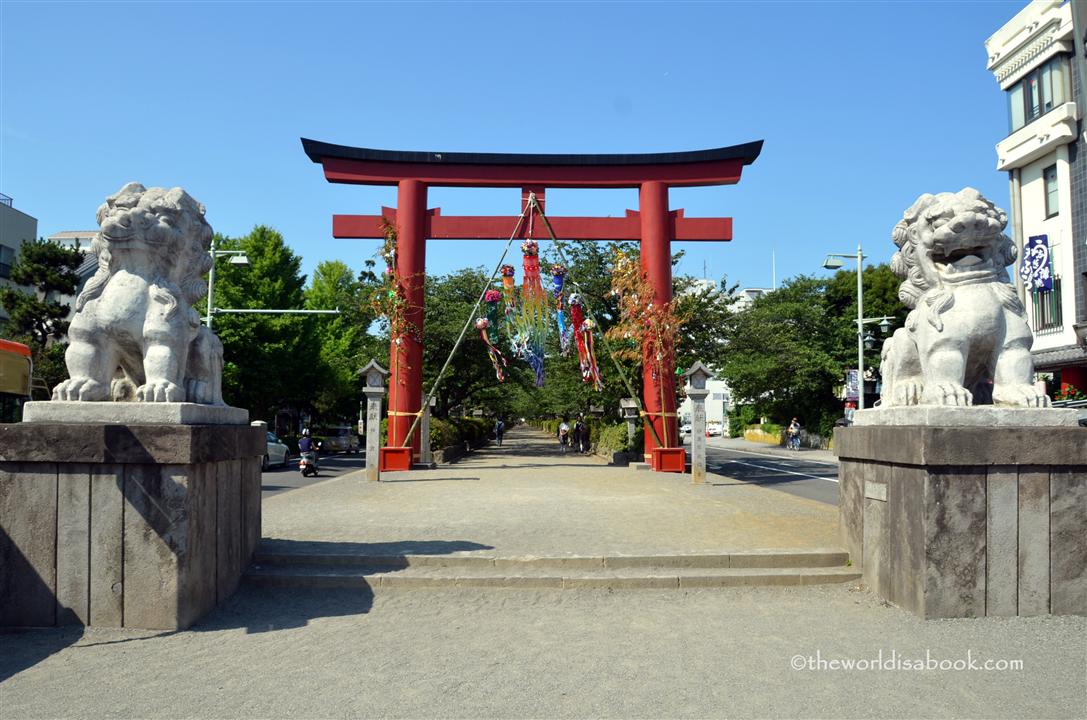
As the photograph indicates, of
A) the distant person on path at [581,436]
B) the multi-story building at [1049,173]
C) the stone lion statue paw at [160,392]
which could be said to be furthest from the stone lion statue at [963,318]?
the distant person on path at [581,436]

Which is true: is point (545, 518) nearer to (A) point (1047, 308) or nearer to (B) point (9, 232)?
(A) point (1047, 308)

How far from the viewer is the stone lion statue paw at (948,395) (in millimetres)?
5250

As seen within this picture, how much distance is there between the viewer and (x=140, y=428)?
4836 mm

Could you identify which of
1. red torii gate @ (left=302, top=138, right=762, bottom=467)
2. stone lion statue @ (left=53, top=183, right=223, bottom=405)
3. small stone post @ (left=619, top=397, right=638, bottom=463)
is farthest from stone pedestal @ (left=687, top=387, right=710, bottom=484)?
stone lion statue @ (left=53, top=183, right=223, bottom=405)

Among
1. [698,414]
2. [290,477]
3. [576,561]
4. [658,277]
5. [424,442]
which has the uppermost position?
[658,277]

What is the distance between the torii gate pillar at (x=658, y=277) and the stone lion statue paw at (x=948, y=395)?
12970mm

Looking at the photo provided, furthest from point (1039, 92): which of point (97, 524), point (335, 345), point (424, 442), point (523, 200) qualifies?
point (335, 345)

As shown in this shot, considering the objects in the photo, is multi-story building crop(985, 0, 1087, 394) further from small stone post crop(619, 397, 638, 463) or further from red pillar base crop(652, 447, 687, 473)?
small stone post crop(619, 397, 638, 463)

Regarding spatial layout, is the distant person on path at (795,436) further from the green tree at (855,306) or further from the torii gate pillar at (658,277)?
the torii gate pillar at (658,277)

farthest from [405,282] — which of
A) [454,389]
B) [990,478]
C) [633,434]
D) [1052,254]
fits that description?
[1052,254]

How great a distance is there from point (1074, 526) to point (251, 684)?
5.14m

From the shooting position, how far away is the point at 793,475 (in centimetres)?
1961

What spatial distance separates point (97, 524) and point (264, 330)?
2753 centimetres

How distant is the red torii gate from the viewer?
1892 cm
